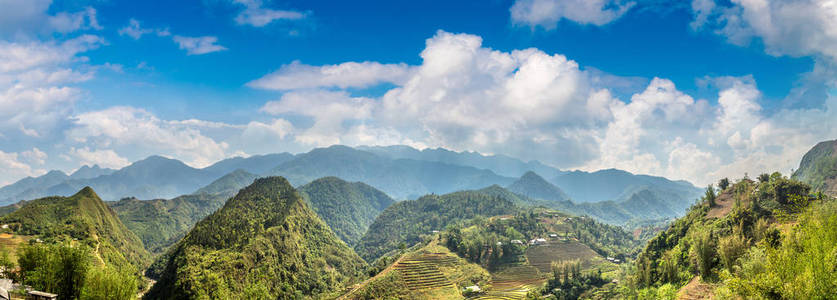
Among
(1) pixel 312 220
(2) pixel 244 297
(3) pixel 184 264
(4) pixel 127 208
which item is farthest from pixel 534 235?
(4) pixel 127 208

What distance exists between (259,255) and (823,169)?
197139mm

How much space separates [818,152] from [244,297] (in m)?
251

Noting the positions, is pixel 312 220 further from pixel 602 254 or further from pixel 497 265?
pixel 602 254

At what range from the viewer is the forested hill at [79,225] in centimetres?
8483

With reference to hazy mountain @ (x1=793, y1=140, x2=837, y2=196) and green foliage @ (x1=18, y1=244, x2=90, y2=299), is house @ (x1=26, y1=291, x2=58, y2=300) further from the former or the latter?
hazy mountain @ (x1=793, y1=140, x2=837, y2=196)

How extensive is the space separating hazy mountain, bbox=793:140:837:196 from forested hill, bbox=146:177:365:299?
443ft

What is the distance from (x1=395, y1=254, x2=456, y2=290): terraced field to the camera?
86.6 meters

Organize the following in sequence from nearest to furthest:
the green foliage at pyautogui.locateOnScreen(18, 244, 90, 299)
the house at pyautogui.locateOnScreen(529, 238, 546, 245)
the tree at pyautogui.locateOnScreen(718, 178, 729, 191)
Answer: the green foliage at pyautogui.locateOnScreen(18, 244, 90, 299), the tree at pyautogui.locateOnScreen(718, 178, 729, 191), the house at pyautogui.locateOnScreen(529, 238, 546, 245)

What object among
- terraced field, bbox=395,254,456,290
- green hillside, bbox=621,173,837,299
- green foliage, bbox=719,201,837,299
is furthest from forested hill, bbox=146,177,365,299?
green hillside, bbox=621,173,837,299

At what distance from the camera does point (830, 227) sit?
2197cm

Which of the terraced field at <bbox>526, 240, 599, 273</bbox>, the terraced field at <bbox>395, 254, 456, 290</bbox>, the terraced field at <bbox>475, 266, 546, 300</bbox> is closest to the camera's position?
the terraced field at <bbox>395, 254, 456, 290</bbox>

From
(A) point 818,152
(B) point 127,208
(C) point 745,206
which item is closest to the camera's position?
(C) point 745,206

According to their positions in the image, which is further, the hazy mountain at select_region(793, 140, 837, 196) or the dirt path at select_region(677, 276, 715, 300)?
the hazy mountain at select_region(793, 140, 837, 196)

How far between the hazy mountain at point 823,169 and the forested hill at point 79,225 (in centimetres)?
18817
